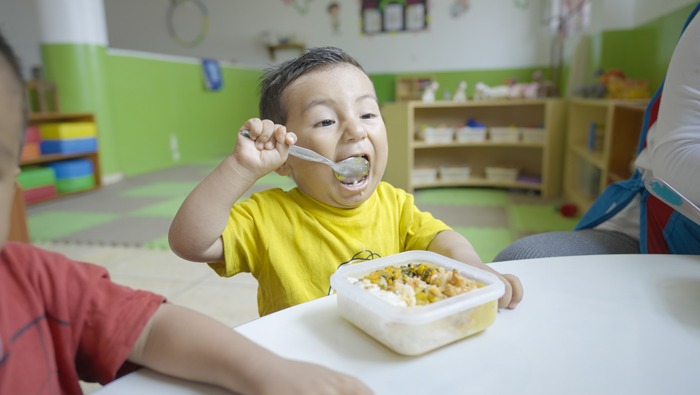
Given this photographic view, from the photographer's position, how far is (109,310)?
1.51 feet

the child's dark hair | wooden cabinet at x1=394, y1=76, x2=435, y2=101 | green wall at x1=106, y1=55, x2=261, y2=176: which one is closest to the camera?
→ the child's dark hair

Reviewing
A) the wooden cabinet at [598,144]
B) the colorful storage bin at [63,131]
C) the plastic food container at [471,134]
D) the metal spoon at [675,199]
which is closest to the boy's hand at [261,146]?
the metal spoon at [675,199]

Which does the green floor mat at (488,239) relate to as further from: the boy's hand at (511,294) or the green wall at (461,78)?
the green wall at (461,78)

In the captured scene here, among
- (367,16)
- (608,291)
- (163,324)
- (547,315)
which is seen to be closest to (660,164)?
(608,291)

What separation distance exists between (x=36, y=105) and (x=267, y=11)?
369 centimetres

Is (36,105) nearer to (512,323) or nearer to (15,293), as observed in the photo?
(15,293)

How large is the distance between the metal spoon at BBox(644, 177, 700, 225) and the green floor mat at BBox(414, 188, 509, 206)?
2653 millimetres

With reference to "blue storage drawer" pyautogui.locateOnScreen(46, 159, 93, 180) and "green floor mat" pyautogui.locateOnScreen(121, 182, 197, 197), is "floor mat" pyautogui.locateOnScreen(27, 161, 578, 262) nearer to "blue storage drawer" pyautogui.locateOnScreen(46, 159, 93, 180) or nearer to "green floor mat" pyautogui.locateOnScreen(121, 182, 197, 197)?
"green floor mat" pyautogui.locateOnScreen(121, 182, 197, 197)

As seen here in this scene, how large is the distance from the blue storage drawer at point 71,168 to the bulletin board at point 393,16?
12.9 feet

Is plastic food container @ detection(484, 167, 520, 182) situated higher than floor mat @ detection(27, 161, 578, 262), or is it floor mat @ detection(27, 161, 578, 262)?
plastic food container @ detection(484, 167, 520, 182)

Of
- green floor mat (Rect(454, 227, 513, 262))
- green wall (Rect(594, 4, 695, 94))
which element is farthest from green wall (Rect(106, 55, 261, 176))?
green wall (Rect(594, 4, 695, 94))

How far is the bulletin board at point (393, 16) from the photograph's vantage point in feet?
20.2

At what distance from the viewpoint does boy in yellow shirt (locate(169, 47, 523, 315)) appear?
0.78 metres

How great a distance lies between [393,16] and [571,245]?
19.0ft
